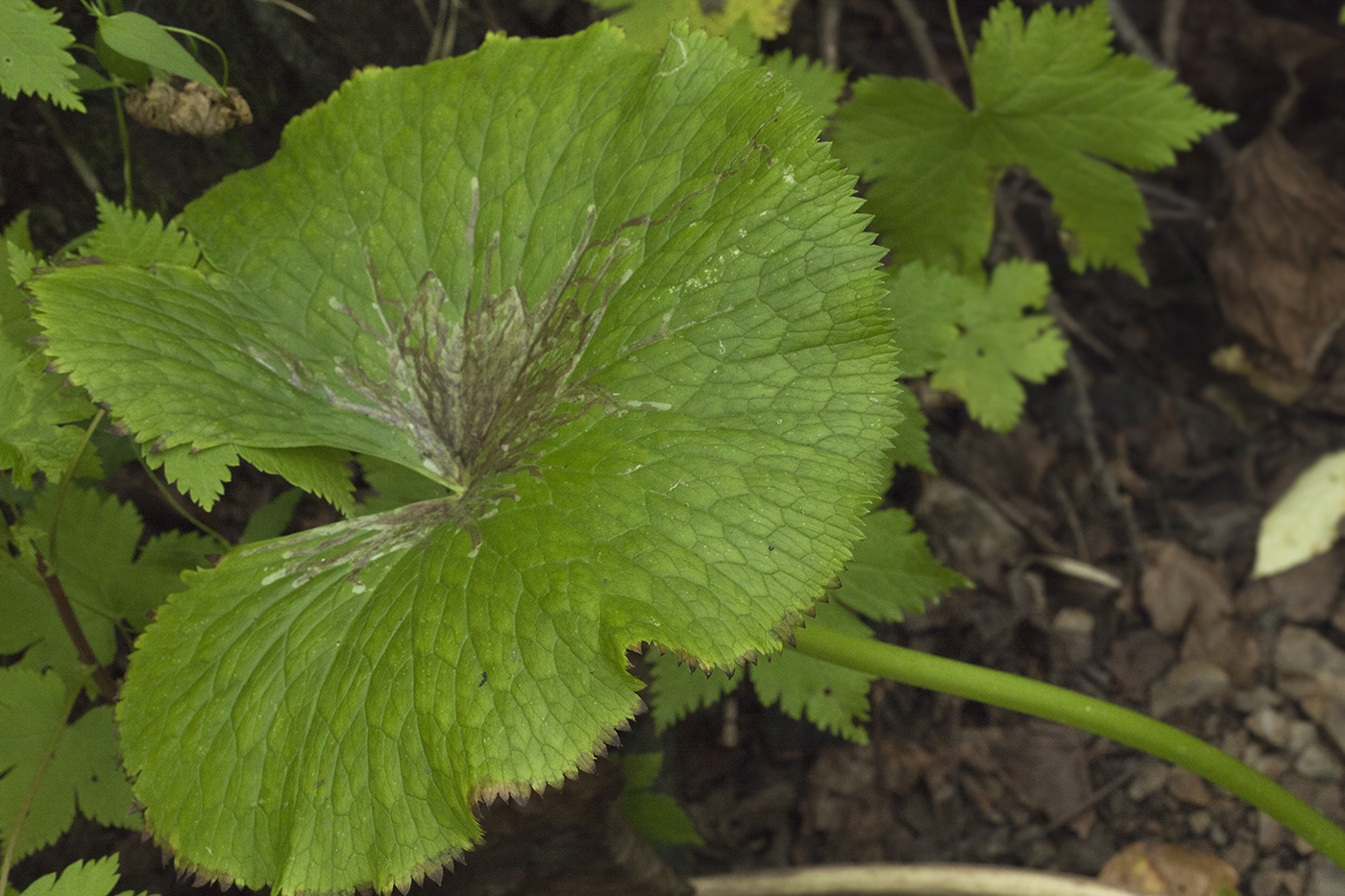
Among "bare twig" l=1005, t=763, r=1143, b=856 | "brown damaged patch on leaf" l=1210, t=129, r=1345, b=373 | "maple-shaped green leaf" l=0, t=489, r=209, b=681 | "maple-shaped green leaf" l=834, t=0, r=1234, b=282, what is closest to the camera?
"maple-shaped green leaf" l=0, t=489, r=209, b=681

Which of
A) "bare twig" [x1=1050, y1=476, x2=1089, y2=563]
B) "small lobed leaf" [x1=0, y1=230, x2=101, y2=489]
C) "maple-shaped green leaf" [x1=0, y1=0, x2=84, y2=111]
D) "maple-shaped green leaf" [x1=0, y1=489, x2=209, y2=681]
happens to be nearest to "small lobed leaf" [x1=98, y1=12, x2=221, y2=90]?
"maple-shaped green leaf" [x1=0, y1=0, x2=84, y2=111]

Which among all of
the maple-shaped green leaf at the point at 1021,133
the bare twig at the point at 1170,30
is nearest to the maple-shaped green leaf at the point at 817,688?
the maple-shaped green leaf at the point at 1021,133

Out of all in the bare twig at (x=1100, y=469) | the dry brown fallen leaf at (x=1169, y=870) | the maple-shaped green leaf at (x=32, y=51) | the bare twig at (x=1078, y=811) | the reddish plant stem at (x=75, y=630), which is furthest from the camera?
the bare twig at (x=1100, y=469)

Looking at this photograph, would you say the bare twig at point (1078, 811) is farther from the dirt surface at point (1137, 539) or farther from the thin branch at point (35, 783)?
the thin branch at point (35, 783)

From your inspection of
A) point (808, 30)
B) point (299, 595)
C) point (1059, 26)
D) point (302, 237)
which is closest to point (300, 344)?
point (302, 237)

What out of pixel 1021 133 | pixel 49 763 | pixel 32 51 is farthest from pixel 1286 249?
pixel 49 763

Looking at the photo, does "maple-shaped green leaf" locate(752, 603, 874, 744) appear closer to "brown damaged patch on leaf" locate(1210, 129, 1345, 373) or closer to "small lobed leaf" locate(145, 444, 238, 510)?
"small lobed leaf" locate(145, 444, 238, 510)

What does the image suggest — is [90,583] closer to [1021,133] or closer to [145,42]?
[145,42]
